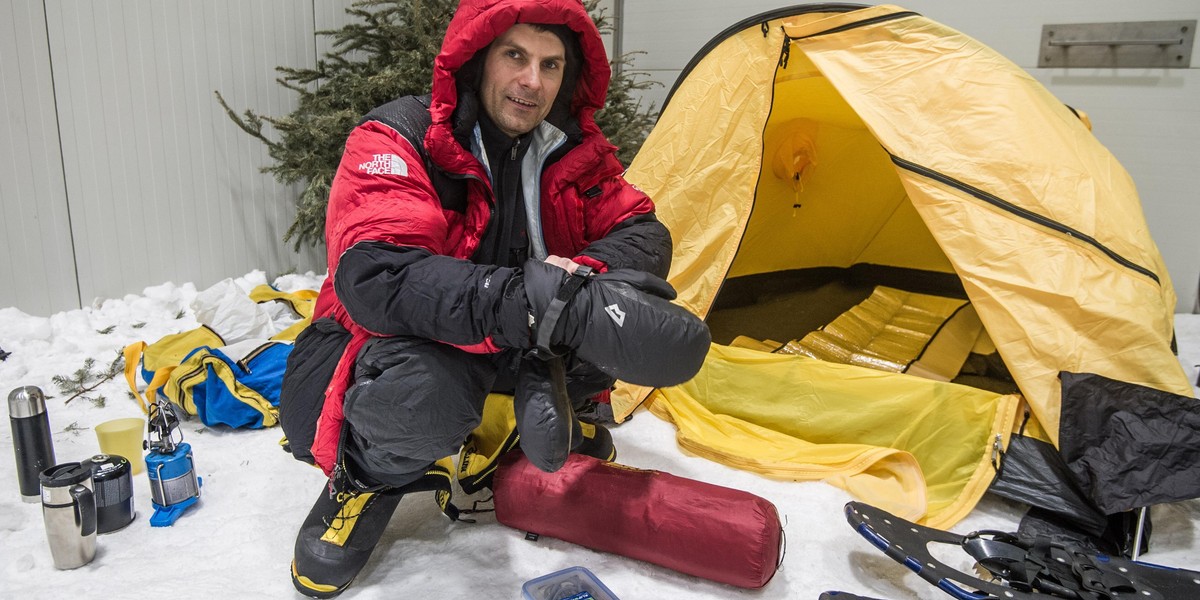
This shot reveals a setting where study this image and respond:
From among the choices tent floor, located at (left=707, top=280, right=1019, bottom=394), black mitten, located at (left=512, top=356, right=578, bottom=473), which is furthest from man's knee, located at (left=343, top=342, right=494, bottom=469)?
tent floor, located at (left=707, top=280, right=1019, bottom=394)

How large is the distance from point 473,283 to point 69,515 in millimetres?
901

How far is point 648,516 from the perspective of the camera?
143 centimetres

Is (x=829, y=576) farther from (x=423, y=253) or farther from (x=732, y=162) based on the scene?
(x=732, y=162)

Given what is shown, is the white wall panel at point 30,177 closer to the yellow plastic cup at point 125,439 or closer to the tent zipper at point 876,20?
the yellow plastic cup at point 125,439

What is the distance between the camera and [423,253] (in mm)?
1246

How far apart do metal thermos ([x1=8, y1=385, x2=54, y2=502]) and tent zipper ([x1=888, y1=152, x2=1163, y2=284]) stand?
2.08 meters

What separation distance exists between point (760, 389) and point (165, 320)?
86.8 inches

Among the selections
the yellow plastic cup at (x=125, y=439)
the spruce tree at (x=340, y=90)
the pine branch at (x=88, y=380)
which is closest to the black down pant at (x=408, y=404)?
the yellow plastic cup at (x=125, y=439)

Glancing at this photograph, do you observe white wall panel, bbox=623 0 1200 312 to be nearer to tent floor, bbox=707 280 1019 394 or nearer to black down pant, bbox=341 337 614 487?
tent floor, bbox=707 280 1019 394

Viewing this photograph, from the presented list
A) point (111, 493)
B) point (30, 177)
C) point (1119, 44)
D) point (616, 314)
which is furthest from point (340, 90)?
point (1119, 44)

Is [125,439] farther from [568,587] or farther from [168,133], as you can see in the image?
[168,133]

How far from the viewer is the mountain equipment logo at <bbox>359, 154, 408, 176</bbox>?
1.31 meters

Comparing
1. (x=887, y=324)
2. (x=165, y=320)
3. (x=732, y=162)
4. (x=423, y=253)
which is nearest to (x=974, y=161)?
(x=732, y=162)

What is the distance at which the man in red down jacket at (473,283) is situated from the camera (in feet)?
4.00
